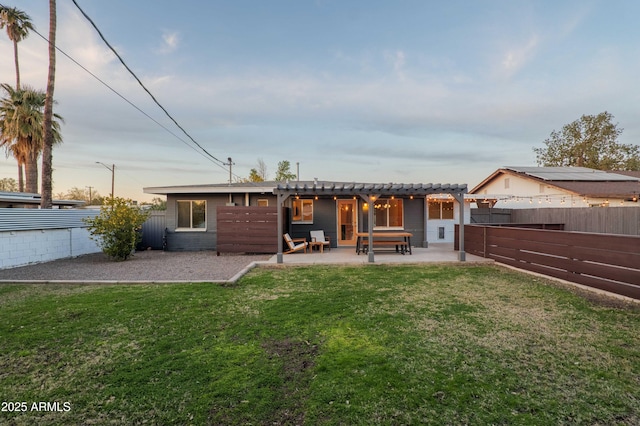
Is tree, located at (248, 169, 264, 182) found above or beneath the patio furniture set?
above

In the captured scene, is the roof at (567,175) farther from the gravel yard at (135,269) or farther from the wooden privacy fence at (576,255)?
the gravel yard at (135,269)

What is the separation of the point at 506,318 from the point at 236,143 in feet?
61.5

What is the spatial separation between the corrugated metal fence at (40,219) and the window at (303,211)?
25.6ft

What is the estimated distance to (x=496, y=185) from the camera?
74.4ft

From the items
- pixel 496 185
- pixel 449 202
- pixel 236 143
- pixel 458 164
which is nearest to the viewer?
pixel 449 202

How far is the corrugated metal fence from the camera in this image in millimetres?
8039

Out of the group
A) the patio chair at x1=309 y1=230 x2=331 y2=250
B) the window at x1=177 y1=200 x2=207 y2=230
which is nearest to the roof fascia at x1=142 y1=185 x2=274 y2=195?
the window at x1=177 y1=200 x2=207 y2=230

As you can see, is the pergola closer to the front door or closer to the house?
the house

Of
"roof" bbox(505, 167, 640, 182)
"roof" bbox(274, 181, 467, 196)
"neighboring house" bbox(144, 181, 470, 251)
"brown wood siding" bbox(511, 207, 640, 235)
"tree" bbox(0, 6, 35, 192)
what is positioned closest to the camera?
"roof" bbox(274, 181, 467, 196)

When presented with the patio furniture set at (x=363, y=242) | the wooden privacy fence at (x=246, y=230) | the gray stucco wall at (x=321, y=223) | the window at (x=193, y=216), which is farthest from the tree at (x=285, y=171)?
the wooden privacy fence at (x=246, y=230)

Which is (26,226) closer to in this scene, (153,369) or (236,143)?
(153,369)

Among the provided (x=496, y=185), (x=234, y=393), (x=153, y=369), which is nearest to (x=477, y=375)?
(x=234, y=393)

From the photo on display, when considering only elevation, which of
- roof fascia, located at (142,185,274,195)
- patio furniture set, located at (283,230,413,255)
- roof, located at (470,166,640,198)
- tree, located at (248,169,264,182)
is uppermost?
tree, located at (248,169,264,182)

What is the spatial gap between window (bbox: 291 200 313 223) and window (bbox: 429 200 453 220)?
20.7 feet
